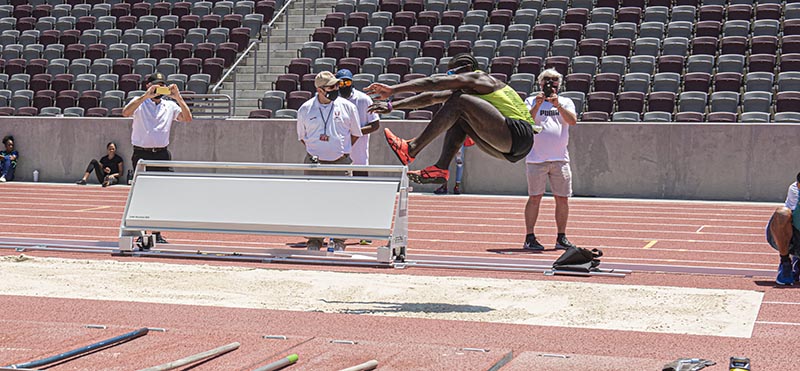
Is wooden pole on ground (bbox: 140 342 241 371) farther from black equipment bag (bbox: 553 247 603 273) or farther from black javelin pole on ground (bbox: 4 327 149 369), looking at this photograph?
black equipment bag (bbox: 553 247 603 273)

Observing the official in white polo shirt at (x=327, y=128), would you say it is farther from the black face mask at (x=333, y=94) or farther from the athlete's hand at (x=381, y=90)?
the athlete's hand at (x=381, y=90)

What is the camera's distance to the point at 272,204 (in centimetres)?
1143

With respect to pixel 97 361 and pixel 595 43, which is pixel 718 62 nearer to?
pixel 595 43

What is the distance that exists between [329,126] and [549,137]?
245 cm

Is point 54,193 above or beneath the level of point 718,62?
beneath

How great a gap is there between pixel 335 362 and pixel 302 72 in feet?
60.5

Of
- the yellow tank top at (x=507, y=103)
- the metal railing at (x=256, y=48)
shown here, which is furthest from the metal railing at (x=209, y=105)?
the yellow tank top at (x=507, y=103)

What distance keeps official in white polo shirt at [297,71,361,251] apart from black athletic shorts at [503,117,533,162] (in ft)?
13.0

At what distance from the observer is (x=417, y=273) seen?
10281 mm

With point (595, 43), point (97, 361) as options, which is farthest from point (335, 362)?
point (595, 43)

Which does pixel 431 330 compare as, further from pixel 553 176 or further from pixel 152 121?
pixel 152 121

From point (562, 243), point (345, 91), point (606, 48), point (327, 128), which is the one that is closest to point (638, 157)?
point (606, 48)

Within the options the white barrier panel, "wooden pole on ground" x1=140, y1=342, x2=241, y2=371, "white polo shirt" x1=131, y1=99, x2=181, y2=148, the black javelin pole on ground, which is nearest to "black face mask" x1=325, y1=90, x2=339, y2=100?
the white barrier panel

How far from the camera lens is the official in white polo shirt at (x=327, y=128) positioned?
11.3 metres
